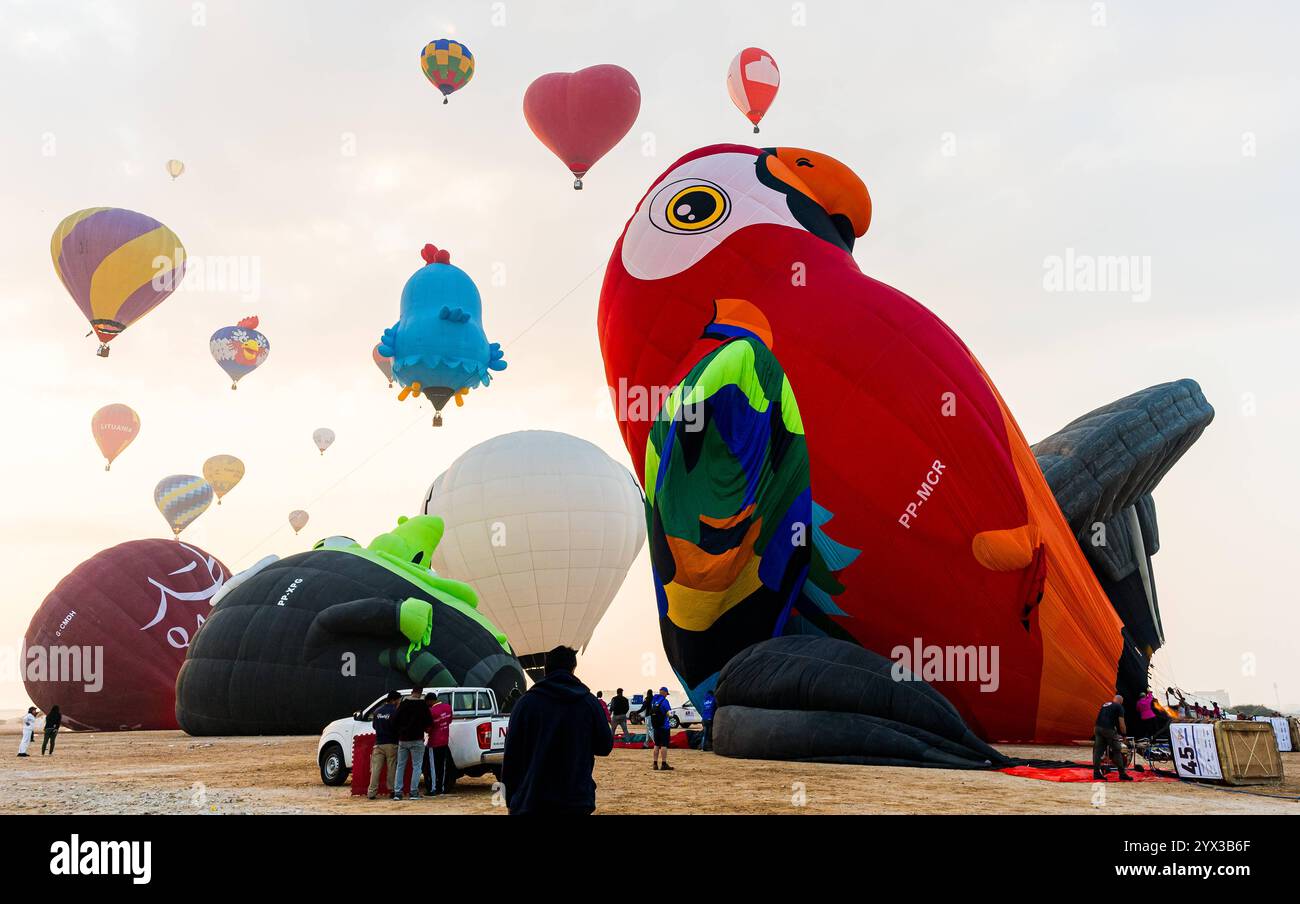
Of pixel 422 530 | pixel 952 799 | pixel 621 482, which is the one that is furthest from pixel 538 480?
pixel 952 799

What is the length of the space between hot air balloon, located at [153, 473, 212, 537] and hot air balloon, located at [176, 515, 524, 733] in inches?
718

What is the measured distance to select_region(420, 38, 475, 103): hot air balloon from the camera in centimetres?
2723

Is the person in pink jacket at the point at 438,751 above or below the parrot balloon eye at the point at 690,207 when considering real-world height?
below

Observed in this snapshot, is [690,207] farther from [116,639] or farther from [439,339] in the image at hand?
[116,639]

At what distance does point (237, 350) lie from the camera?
111 feet

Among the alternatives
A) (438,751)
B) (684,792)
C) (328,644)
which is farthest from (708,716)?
(328,644)

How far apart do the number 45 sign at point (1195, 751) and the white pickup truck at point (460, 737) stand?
24.6 feet

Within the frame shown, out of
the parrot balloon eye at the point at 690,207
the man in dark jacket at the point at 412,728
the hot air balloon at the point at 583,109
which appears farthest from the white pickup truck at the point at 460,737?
the hot air balloon at the point at 583,109

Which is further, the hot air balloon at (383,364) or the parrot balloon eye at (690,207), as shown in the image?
the hot air balloon at (383,364)

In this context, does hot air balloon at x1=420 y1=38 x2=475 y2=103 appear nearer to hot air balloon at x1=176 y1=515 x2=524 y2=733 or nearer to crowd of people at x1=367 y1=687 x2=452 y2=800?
hot air balloon at x1=176 y1=515 x2=524 y2=733

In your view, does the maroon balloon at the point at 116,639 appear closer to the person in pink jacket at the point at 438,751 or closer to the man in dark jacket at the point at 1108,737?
the person in pink jacket at the point at 438,751

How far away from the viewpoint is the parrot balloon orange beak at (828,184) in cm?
1628

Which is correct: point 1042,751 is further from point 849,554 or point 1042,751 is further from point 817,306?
point 817,306

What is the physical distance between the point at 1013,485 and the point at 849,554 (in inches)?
94.3
